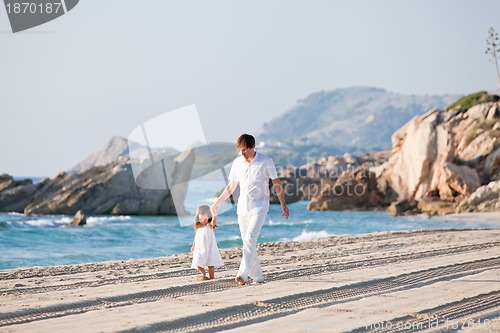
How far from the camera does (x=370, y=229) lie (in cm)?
3228

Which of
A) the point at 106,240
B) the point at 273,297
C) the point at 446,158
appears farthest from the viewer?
the point at 446,158

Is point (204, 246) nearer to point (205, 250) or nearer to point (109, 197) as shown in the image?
point (205, 250)

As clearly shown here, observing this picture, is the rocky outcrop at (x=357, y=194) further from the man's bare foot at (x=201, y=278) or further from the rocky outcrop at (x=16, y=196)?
the man's bare foot at (x=201, y=278)

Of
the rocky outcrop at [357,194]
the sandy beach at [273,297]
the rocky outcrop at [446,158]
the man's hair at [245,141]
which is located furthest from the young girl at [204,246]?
the rocky outcrop at [357,194]

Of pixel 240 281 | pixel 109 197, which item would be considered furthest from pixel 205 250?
pixel 109 197

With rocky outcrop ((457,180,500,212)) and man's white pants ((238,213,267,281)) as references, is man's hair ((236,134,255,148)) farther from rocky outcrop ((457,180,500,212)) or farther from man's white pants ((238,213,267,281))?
rocky outcrop ((457,180,500,212))

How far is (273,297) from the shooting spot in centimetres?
704

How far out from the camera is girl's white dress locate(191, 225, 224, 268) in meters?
8.83

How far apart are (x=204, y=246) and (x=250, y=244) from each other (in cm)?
88

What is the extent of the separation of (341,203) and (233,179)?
141 feet

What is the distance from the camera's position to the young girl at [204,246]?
8.83 meters

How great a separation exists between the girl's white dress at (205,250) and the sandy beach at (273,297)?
0.28 m

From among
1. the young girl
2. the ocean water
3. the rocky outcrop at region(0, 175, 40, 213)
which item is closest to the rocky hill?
the ocean water

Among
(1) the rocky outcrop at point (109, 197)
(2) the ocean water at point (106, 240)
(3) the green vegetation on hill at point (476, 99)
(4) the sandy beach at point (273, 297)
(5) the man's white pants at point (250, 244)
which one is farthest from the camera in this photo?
(3) the green vegetation on hill at point (476, 99)
